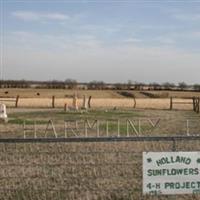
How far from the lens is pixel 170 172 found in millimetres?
7863

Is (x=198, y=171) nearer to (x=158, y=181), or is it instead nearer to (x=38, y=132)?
(x=158, y=181)

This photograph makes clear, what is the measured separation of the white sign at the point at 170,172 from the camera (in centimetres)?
782

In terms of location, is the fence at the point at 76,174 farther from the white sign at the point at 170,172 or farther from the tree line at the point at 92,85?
the tree line at the point at 92,85

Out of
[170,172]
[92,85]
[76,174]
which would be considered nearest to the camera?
[170,172]

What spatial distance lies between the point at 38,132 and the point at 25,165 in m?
12.3

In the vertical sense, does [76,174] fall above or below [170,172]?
below

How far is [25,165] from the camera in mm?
12430

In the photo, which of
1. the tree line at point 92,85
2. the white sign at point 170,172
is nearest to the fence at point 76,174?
the white sign at point 170,172

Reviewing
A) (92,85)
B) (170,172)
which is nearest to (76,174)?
(170,172)

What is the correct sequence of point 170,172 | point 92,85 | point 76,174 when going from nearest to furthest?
point 170,172, point 76,174, point 92,85

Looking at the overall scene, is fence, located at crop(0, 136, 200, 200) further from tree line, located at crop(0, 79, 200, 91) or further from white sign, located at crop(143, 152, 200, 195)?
tree line, located at crop(0, 79, 200, 91)

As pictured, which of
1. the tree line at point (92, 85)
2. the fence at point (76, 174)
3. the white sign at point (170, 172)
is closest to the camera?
the white sign at point (170, 172)

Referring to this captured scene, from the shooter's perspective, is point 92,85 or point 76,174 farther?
point 92,85

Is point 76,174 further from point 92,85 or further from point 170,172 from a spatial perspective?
point 92,85
